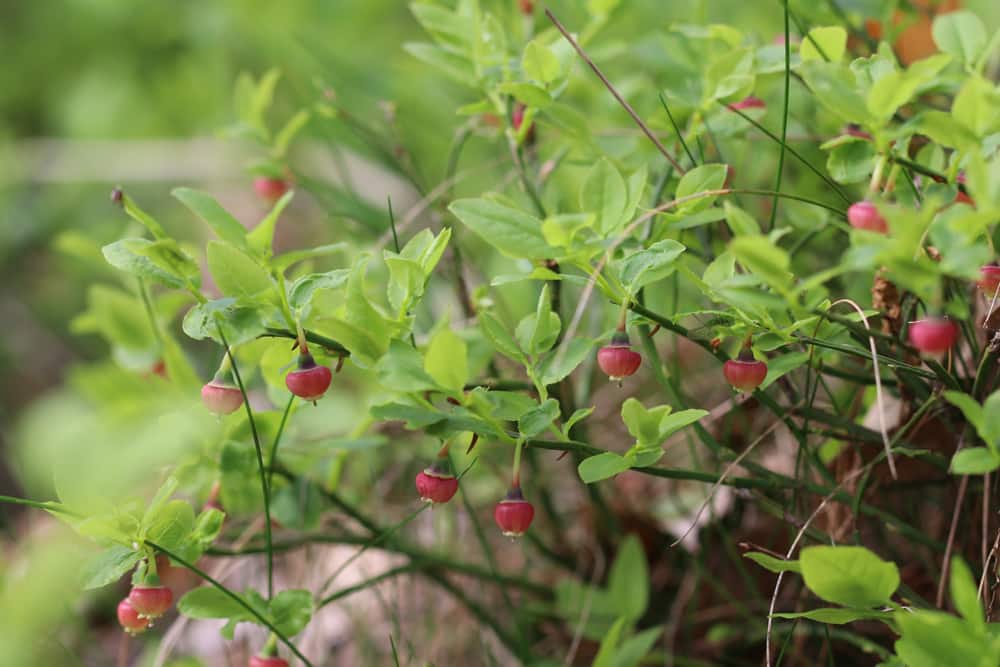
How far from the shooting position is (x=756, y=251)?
55 centimetres

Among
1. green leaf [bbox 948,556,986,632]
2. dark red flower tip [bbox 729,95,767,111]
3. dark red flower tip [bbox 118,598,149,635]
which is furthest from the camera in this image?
dark red flower tip [bbox 729,95,767,111]

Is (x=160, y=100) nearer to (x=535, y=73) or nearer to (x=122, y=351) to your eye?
(x=122, y=351)

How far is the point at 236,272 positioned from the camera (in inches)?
26.2

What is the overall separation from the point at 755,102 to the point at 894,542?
495mm

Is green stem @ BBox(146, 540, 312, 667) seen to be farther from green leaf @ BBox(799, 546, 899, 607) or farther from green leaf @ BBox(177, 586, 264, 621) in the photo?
green leaf @ BBox(799, 546, 899, 607)

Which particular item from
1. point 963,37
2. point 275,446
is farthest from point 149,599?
point 963,37

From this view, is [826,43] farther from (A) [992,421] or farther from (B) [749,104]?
(A) [992,421]

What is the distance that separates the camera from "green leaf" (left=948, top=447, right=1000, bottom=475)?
1.89ft

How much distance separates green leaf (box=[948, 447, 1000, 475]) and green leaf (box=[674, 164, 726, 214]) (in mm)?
243

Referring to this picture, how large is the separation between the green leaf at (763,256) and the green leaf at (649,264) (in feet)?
0.31

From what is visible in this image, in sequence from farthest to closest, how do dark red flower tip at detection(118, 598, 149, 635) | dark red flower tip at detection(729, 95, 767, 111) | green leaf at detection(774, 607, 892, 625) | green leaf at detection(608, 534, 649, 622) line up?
green leaf at detection(608, 534, 649, 622), dark red flower tip at detection(729, 95, 767, 111), dark red flower tip at detection(118, 598, 149, 635), green leaf at detection(774, 607, 892, 625)

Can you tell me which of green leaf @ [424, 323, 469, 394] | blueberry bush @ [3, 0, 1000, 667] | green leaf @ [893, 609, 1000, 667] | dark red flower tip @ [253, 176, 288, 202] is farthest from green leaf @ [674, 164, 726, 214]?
dark red flower tip @ [253, 176, 288, 202]

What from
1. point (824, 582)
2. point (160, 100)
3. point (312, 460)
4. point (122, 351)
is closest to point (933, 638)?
point (824, 582)

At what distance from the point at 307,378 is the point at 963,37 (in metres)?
0.58
